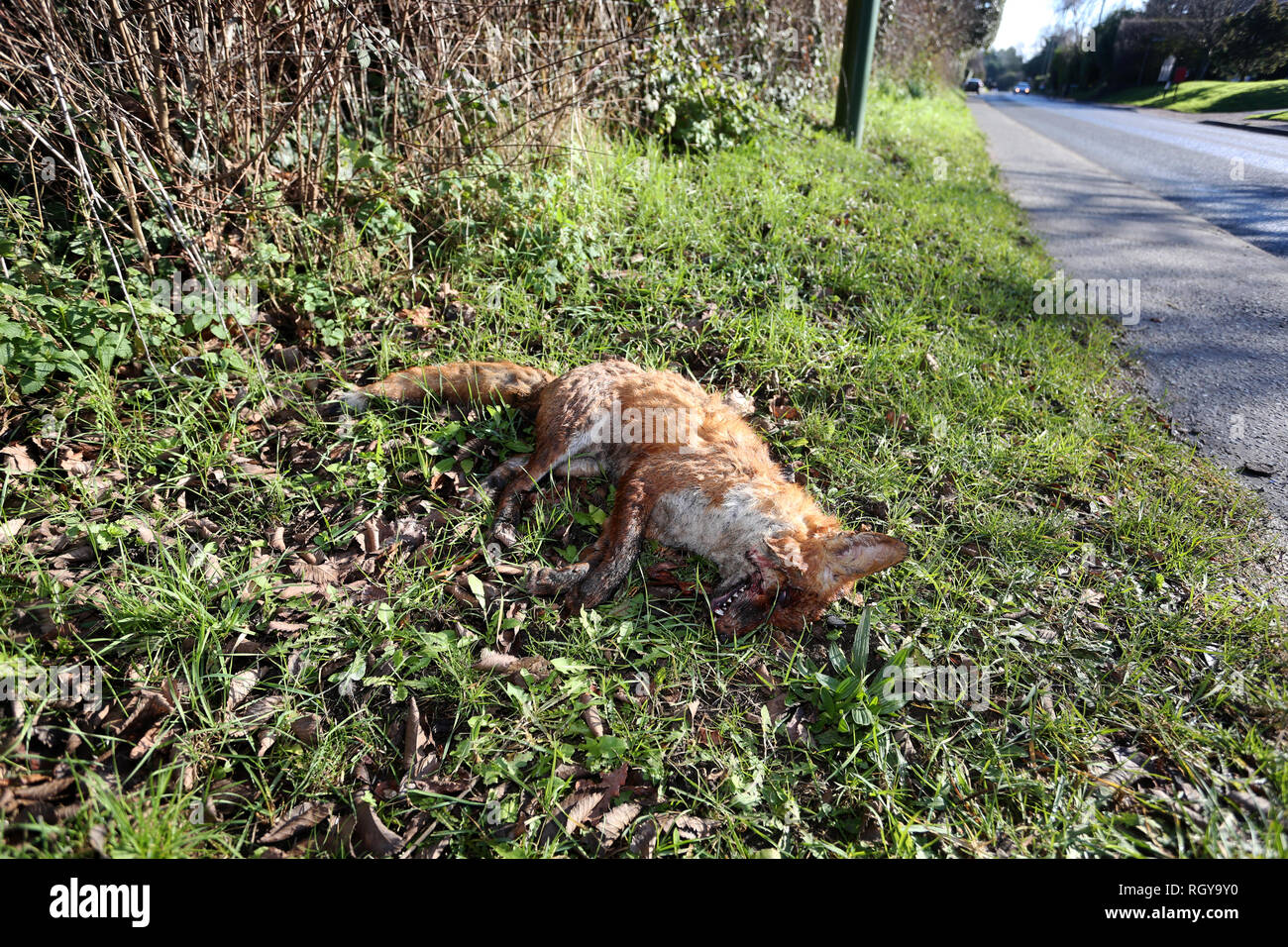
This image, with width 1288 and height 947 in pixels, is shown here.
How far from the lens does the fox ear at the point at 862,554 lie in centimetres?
238

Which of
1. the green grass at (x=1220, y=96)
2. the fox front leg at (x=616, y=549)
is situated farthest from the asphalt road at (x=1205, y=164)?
the fox front leg at (x=616, y=549)

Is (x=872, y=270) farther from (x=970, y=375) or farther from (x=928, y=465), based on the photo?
(x=928, y=465)

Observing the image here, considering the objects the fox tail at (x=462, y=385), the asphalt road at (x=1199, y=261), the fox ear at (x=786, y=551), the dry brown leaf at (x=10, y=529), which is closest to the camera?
the dry brown leaf at (x=10, y=529)

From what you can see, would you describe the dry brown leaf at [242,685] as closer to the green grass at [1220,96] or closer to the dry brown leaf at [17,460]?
the dry brown leaf at [17,460]

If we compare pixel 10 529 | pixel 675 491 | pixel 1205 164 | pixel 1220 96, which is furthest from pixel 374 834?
pixel 1205 164

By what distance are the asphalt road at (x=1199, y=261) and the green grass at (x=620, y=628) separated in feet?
1.16

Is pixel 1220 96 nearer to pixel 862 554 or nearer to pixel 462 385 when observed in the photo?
pixel 862 554

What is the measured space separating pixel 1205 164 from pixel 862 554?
7.69 metres

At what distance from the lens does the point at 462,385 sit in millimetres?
3473

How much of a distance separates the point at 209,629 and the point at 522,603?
47.1 inches

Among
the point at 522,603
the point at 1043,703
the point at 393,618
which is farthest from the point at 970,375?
the point at 393,618

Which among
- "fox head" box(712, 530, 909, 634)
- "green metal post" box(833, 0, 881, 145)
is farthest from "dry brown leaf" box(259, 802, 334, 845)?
"green metal post" box(833, 0, 881, 145)

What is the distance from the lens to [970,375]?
4.08 meters

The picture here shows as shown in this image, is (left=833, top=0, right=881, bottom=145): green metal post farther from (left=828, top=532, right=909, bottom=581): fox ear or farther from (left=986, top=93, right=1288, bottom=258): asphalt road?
(left=828, top=532, right=909, bottom=581): fox ear
